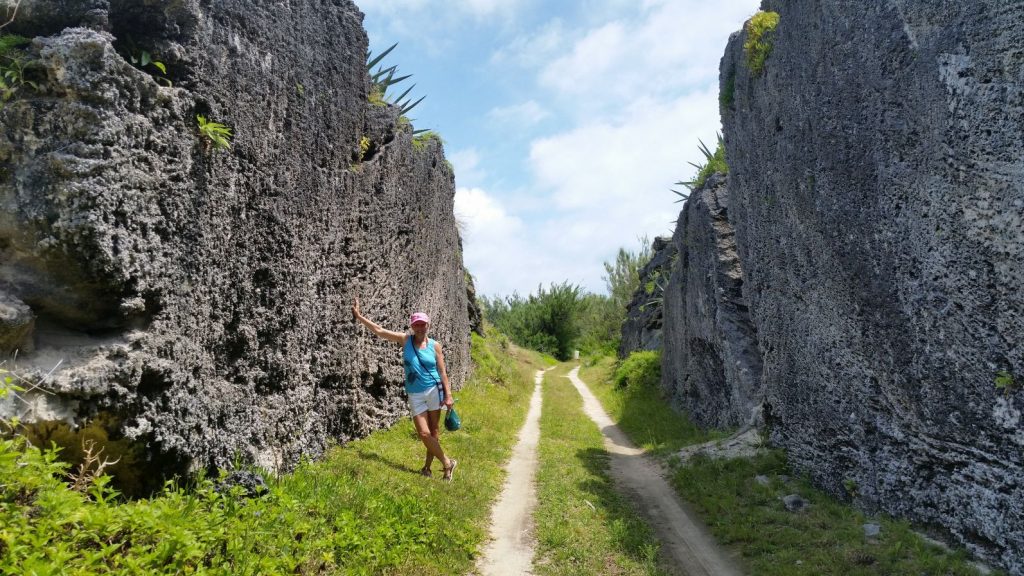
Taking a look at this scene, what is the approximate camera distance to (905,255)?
6.39m

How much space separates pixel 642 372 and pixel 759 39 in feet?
45.6

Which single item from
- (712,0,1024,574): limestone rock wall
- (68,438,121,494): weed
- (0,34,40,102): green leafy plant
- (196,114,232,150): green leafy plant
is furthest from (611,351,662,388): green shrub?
(0,34,40,102): green leafy plant

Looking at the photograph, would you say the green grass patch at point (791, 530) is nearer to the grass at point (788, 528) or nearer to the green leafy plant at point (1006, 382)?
the grass at point (788, 528)

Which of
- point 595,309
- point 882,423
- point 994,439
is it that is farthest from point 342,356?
point 595,309

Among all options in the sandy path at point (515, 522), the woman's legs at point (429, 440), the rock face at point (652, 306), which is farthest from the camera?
the rock face at point (652, 306)

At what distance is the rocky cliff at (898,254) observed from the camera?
536cm

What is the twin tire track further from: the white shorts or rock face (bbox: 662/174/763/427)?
rock face (bbox: 662/174/763/427)

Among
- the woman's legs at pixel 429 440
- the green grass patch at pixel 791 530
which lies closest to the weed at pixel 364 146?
the woman's legs at pixel 429 440

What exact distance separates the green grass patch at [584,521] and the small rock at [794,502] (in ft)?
6.26

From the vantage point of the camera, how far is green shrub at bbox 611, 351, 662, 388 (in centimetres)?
2147

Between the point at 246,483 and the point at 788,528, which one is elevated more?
the point at 246,483

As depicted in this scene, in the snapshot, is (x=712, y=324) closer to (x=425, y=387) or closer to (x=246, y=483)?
(x=425, y=387)

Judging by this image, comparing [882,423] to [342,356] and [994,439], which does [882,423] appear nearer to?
[994,439]

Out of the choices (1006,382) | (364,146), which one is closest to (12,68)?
(364,146)
